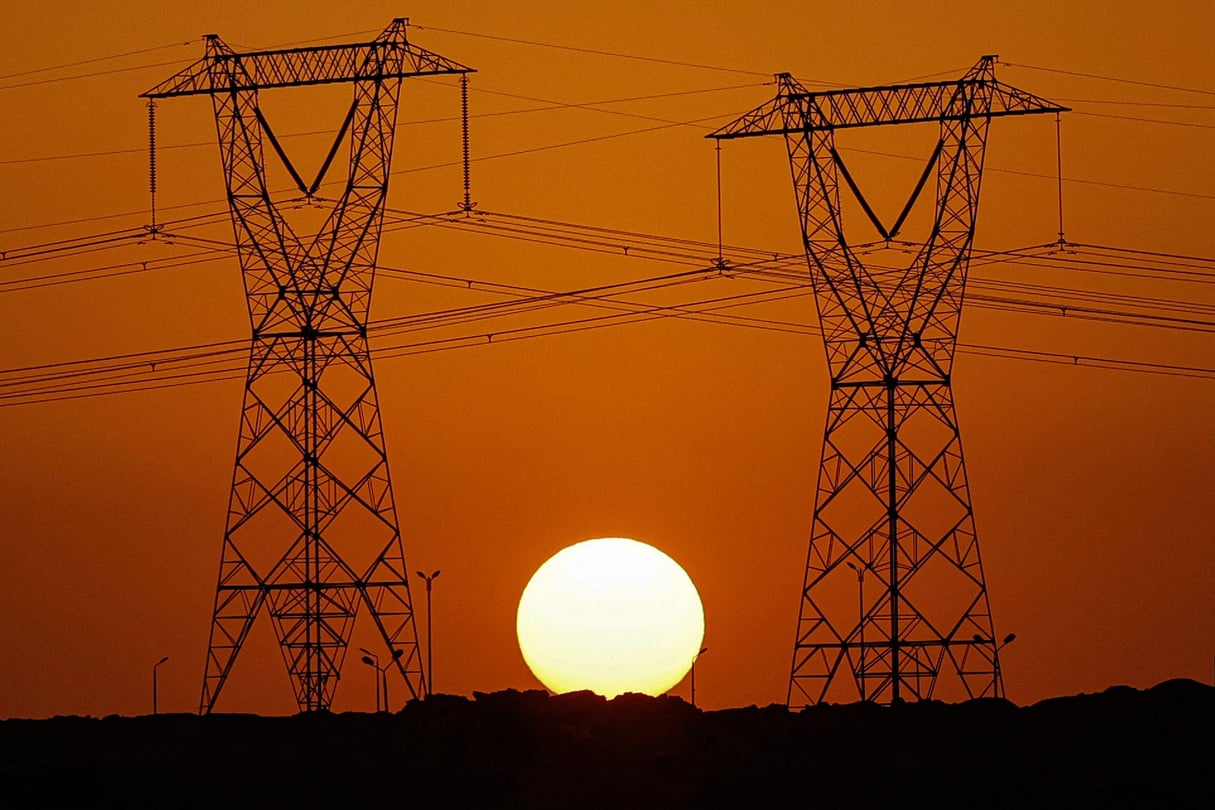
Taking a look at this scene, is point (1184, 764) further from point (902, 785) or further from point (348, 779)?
point (348, 779)

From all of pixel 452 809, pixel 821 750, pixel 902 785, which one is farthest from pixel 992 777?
pixel 452 809

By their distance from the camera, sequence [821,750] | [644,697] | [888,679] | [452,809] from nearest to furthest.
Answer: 1. [452,809]
2. [888,679]
3. [821,750]
4. [644,697]

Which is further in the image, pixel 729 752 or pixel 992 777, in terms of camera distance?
pixel 729 752

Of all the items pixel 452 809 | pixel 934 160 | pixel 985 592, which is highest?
pixel 934 160

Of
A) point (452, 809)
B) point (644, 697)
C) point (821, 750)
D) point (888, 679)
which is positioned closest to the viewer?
point (452, 809)

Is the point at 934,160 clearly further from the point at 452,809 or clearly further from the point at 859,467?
the point at 452,809

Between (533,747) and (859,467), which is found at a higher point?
(859,467)

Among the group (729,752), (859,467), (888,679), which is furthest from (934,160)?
(729,752)
